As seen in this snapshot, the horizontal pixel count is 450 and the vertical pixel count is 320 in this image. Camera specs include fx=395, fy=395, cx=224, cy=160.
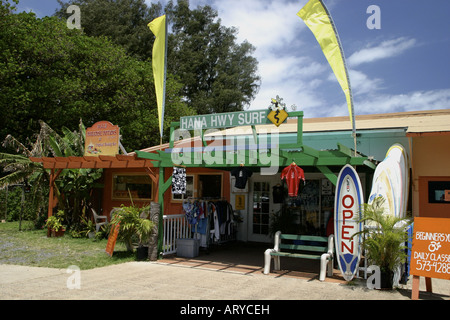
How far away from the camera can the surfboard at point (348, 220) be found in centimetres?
742

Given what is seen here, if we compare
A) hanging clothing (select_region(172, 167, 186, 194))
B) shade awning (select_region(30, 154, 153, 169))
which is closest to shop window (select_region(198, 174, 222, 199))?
shade awning (select_region(30, 154, 153, 169))

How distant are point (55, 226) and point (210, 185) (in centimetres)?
544

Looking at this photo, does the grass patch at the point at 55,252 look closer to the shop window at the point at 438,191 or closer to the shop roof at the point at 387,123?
the shop roof at the point at 387,123

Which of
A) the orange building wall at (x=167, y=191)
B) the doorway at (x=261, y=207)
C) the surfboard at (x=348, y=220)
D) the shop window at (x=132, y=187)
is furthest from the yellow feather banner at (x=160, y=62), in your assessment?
the shop window at (x=132, y=187)

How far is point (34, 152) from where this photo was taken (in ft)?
53.5

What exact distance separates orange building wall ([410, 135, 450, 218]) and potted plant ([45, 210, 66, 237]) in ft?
36.6

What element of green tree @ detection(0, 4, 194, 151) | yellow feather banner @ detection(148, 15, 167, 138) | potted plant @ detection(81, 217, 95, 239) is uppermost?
green tree @ detection(0, 4, 194, 151)

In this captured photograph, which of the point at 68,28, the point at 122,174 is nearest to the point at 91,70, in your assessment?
the point at 68,28

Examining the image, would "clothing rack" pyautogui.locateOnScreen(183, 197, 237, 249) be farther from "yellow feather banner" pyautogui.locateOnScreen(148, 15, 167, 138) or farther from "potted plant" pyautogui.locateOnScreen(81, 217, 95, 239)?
"potted plant" pyautogui.locateOnScreen(81, 217, 95, 239)

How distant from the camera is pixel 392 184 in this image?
844 centimetres

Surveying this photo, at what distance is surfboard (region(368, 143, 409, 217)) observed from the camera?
26.6ft

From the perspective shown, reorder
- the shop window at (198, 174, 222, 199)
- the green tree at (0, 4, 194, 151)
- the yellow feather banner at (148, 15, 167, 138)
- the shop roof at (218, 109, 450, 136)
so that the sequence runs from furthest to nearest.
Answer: the green tree at (0, 4, 194, 151) < the shop window at (198, 174, 222, 199) < the shop roof at (218, 109, 450, 136) < the yellow feather banner at (148, 15, 167, 138)
